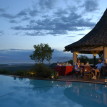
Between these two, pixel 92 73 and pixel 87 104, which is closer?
pixel 87 104

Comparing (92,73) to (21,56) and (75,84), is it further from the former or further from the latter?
(21,56)

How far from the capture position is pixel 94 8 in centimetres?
1836

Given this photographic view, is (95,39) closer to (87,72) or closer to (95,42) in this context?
(95,42)

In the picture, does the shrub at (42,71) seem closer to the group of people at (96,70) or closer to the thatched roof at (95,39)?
the group of people at (96,70)

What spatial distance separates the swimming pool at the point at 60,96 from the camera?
872 centimetres

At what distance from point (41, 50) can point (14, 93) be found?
19.9 metres

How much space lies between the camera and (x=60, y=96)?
10.2m

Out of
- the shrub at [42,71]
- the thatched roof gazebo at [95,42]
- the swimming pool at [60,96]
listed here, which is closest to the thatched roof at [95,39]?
the thatched roof gazebo at [95,42]

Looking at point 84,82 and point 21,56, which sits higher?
point 21,56

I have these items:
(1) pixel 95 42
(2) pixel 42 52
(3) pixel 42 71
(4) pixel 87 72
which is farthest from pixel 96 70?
(2) pixel 42 52

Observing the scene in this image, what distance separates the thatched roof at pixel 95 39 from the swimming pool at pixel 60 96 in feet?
11.8

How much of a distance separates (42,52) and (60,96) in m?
20.7

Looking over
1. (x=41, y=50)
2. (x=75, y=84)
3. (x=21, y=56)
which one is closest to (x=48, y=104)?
(x=75, y=84)

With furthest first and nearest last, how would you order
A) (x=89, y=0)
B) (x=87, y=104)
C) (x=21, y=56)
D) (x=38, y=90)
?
(x=21, y=56)
(x=89, y=0)
(x=38, y=90)
(x=87, y=104)
